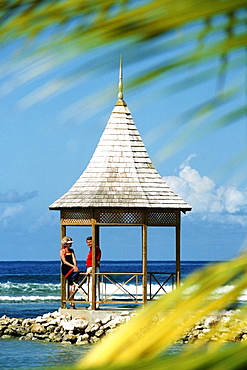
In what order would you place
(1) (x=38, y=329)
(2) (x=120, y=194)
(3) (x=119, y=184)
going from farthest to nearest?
(1) (x=38, y=329), (3) (x=119, y=184), (2) (x=120, y=194)

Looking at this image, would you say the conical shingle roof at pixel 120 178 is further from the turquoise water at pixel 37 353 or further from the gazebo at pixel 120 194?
the turquoise water at pixel 37 353

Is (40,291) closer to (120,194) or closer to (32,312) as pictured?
(32,312)

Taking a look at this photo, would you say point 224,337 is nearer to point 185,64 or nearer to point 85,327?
point 185,64

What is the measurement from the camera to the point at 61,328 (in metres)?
17.1

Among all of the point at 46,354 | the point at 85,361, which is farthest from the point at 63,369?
the point at 46,354

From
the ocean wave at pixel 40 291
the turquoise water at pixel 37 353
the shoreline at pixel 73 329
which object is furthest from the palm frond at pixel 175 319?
the ocean wave at pixel 40 291

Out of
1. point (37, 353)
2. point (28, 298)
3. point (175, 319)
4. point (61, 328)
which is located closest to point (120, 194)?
point (61, 328)

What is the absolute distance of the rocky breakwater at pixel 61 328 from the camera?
53.4ft

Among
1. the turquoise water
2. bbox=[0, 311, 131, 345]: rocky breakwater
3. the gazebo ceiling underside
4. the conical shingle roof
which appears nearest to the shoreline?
bbox=[0, 311, 131, 345]: rocky breakwater

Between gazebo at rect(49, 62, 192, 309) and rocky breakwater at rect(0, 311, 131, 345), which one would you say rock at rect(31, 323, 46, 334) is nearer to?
rocky breakwater at rect(0, 311, 131, 345)

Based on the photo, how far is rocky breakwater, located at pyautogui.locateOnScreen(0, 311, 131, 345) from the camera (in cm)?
1628

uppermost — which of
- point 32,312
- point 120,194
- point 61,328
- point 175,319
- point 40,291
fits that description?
point 175,319

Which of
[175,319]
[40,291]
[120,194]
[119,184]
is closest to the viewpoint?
[175,319]

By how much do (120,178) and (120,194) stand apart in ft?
1.28
